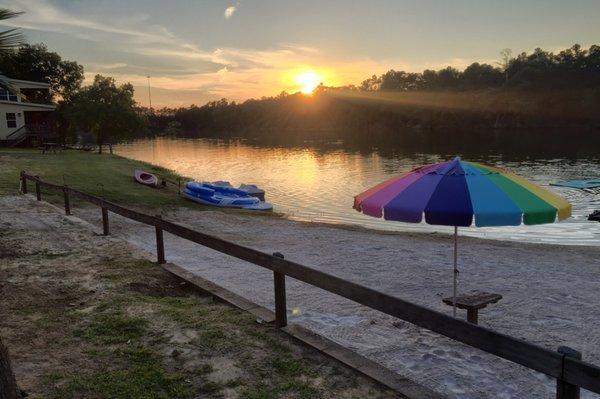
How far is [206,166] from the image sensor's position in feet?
191

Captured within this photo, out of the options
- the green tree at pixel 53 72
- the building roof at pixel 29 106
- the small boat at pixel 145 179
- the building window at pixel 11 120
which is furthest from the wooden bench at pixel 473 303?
the green tree at pixel 53 72

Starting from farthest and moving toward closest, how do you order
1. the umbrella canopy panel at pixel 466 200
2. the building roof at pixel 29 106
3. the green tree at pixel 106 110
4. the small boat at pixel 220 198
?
the green tree at pixel 106 110
the building roof at pixel 29 106
the small boat at pixel 220 198
the umbrella canopy panel at pixel 466 200

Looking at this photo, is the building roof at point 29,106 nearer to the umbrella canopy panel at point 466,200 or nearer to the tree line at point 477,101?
the umbrella canopy panel at point 466,200

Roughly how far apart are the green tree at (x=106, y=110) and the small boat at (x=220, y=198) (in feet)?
111

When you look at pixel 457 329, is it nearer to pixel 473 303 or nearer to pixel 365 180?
pixel 473 303

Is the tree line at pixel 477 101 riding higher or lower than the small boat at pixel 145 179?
higher

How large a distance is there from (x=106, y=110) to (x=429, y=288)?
175 feet

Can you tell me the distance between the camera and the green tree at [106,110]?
54.7m

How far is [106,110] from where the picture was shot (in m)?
55.2

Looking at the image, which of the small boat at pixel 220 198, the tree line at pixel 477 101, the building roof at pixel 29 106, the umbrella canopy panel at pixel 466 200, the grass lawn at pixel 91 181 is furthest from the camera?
the tree line at pixel 477 101

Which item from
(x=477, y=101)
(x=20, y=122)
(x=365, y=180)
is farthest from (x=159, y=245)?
(x=477, y=101)

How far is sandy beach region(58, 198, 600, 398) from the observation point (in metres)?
5.62

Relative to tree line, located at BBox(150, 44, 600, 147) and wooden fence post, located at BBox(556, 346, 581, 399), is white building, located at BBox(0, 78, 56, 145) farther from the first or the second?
tree line, located at BBox(150, 44, 600, 147)

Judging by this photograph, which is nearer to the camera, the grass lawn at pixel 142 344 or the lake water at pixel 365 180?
→ the grass lawn at pixel 142 344
